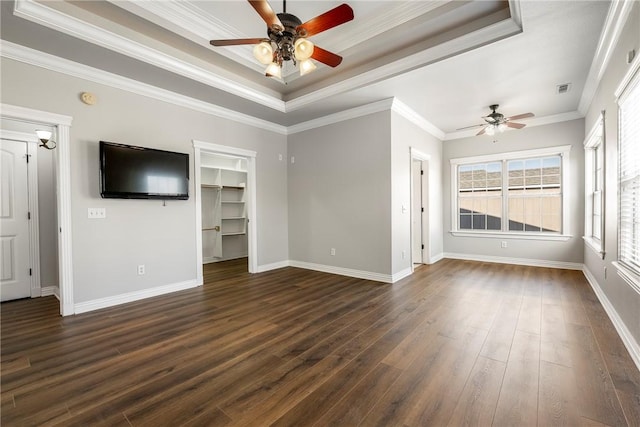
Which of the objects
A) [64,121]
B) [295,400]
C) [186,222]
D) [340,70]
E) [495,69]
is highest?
[340,70]

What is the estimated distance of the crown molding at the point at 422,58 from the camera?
2699 millimetres

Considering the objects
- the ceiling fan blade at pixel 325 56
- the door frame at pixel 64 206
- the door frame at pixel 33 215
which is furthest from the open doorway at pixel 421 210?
the door frame at pixel 33 215

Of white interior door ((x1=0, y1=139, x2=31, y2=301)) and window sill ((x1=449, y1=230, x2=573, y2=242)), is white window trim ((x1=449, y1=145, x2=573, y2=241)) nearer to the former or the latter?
window sill ((x1=449, y1=230, x2=573, y2=242))

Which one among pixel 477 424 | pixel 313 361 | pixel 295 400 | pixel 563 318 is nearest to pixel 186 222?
pixel 313 361

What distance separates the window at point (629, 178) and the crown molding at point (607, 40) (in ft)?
1.87

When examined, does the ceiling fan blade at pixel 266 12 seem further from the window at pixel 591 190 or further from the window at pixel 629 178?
the window at pixel 591 190

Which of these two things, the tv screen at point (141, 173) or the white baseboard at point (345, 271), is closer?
the tv screen at point (141, 173)

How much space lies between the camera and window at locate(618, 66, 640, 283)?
227 centimetres

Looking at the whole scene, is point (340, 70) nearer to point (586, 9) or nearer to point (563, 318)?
point (586, 9)

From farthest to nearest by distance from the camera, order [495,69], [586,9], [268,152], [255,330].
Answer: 1. [268,152]
2. [495,69]
3. [255,330]
4. [586,9]

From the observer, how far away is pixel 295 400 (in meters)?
1.71

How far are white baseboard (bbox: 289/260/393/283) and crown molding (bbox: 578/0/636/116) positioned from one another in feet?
11.7

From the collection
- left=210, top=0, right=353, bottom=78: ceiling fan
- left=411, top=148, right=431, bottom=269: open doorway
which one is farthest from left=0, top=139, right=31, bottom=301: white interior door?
left=411, top=148, right=431, bottom=269: open doorway

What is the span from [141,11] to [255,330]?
3.39 m
